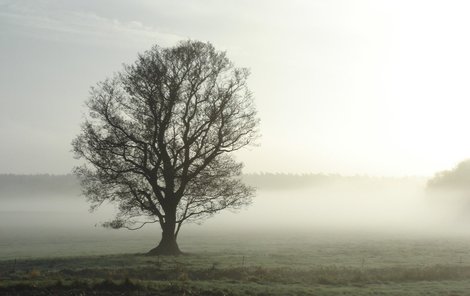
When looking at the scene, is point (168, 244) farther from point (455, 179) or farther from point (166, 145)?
point (455, 179)

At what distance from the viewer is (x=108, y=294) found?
20531 mm

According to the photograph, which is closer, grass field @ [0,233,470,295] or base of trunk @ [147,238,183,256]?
Answer: grass field @ [0,233,470,295]

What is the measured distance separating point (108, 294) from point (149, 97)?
22.2 m

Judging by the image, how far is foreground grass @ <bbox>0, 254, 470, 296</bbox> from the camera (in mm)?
21391

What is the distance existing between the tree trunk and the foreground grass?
3.47 meters

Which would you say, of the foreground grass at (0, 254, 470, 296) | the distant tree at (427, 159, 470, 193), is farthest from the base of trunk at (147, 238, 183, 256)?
the distant tree at (427, 159, 470, 193)

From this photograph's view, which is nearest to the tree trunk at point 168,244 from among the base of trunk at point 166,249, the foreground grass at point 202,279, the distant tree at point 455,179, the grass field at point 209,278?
the base of trunk at point 166,249

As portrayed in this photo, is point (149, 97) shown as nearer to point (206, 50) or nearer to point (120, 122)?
point (120, 122)

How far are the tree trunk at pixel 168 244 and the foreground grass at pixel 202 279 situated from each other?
3467 millimetres

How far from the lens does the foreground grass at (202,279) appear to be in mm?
21391

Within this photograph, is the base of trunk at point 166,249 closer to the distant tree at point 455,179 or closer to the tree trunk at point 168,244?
the tree trunk at point 168,244

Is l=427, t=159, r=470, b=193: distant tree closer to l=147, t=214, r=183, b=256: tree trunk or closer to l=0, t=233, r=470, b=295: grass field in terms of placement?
l=0, t=233, r=470, b=295: grass field

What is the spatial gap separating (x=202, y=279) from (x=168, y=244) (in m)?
14.2

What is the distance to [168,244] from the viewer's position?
1625 inches
